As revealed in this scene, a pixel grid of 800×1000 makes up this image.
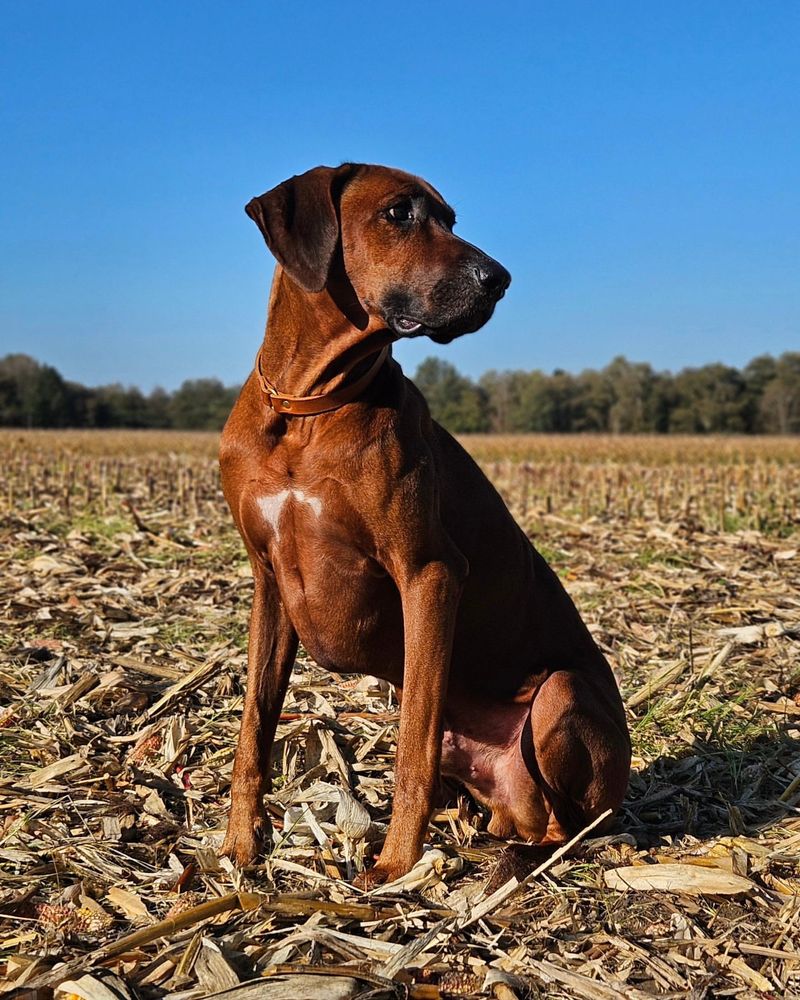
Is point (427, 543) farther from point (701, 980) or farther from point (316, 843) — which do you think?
point (701, 980)

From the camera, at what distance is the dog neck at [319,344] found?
3262 mm

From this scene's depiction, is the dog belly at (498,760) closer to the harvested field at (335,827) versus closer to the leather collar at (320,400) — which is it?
the harvested field at (335,827)

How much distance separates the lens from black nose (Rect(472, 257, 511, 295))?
10.2 feet

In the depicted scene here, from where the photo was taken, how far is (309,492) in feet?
10.4

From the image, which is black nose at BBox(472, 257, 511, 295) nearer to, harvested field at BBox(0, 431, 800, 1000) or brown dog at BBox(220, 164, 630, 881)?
brown dog at BBox(220, 164, 630, 881)

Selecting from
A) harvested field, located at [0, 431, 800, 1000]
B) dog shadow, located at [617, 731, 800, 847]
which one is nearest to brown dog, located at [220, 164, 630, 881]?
harvested field, located at [0, 431, 800, 1000]

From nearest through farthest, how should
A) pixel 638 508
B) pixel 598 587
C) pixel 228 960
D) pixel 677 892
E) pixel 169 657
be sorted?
pixel 228 960
pixel 677 892
pixel 169 657
pixel 598 587
pixel 638 508

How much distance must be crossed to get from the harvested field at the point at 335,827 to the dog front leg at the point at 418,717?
10 cm

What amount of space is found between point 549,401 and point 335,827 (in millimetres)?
81544

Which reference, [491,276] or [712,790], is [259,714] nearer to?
[491,276]

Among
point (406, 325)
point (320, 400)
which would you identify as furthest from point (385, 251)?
point (320, 400)

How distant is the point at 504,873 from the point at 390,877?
14.4 inches

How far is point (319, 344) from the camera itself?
131 inches

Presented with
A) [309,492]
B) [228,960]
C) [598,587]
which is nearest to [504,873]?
[228,960]
